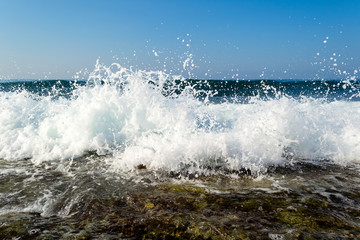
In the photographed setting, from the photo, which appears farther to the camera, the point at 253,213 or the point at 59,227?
the point at 253,213

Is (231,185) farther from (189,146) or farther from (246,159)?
(189,146)

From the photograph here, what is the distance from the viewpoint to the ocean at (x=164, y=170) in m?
2.64

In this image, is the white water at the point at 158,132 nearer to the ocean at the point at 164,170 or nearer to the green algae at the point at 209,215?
the ocean at the point at 164,170

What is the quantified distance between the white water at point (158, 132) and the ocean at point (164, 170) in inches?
1.1

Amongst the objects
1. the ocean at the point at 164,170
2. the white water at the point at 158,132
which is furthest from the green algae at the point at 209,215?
the white water at the point at 158,132

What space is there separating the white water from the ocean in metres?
0.03

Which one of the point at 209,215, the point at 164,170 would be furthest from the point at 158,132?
the point at 209,215

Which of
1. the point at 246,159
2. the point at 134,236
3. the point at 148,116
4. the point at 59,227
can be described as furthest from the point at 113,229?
the point at 148,116

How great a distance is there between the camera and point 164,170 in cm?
448

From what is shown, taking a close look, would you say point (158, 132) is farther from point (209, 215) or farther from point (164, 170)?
point (209, 215)

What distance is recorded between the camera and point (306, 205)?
3045 millimetres

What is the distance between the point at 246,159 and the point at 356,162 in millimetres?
2383

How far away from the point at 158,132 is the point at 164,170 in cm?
173

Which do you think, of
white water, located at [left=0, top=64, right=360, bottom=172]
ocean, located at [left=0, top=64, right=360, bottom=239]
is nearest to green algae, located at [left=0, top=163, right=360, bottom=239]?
ocean, located at [left=0, top=64, right=360, bottom=239]
